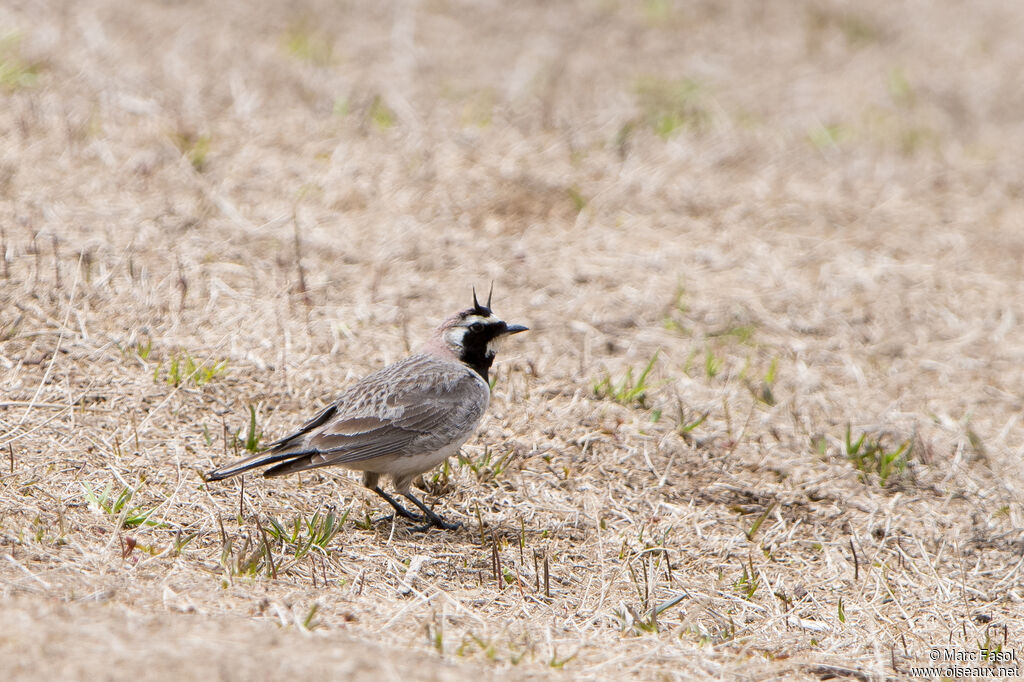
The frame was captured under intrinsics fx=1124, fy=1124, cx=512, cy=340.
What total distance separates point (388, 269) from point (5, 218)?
247cm

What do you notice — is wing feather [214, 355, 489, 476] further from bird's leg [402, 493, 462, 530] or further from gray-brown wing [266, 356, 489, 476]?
bird's leg [402, 493, 462, 530]

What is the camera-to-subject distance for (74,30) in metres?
9.70

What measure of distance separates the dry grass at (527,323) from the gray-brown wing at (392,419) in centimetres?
36

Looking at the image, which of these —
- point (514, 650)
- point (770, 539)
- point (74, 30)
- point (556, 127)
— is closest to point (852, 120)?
point (556, 127)

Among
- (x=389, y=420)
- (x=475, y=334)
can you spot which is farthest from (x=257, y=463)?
(x=475, y=334)

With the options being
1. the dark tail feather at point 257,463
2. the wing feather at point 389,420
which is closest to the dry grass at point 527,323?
the dark tail feather at point 257,463

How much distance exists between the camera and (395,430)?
545 cm

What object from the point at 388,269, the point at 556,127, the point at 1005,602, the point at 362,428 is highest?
the point at 556,127

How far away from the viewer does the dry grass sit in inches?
183

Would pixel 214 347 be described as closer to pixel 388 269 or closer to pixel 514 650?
pixel 388 269

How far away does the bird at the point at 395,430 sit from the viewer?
5.23m

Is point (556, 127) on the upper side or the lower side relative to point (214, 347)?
upper

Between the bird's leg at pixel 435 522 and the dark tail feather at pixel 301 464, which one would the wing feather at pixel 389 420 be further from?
the bird's leg at pixel 435 522

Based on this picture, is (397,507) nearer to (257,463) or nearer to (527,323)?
(257,463)
